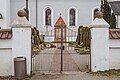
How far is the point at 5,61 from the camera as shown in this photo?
486 inches

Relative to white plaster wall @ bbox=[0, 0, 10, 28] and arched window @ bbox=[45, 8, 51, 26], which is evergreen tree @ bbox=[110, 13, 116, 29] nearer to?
arched window @ bbox=[45, 8, 51, 26]

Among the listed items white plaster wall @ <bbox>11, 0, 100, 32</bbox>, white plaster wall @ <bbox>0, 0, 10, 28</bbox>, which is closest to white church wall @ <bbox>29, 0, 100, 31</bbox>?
white plaster wall @ <bbox>11, 0, 100, 32</bbox>

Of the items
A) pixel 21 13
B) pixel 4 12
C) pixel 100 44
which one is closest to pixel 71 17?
pixel 4 12

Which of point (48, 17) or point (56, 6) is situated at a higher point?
point (56, 6)

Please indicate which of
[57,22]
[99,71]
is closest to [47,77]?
[99,71]

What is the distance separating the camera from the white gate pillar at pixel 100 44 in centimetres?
1263

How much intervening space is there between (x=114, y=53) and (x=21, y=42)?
13.5 feet

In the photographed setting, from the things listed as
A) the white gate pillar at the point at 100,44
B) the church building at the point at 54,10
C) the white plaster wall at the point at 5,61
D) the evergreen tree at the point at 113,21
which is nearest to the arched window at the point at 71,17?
the church building at the point at 54,10

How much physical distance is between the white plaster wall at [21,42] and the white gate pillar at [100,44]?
9.25ft

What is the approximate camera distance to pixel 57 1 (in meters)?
42.4

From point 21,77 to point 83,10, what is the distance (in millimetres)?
31770

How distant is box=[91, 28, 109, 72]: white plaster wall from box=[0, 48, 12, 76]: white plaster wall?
3.61 meters

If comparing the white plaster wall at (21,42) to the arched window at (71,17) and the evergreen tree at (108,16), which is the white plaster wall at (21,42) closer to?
the evergreen tree at (108,16)

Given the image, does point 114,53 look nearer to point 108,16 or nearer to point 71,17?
point 108,16
